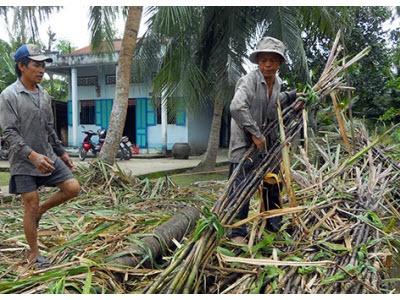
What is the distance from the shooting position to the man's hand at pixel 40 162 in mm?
3000

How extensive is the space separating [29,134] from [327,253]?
2.21 meters

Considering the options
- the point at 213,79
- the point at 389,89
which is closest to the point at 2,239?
the point at 213,79

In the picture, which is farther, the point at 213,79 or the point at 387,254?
the point at 213,79

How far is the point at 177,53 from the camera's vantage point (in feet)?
31.1

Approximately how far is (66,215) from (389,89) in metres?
11.8

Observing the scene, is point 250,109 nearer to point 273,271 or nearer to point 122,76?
point 273,271

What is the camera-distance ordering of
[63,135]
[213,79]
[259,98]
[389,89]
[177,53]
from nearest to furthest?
[259,98] → [177,53] → [213,79] → [389,89] → [63,135]

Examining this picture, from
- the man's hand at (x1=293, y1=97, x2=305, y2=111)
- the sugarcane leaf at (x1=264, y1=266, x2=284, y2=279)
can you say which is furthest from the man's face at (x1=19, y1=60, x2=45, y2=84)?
the sugarcane leaf at (x1=264, y1=266, x2=284, y2=279)

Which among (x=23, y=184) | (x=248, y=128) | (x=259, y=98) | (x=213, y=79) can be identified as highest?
(x=213, y=79)

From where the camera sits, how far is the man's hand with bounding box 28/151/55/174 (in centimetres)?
300

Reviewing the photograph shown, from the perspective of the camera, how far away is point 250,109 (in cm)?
335

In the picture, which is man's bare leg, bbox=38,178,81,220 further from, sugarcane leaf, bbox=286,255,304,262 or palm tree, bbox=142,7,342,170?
palm tree, bbox=142,7,342,170

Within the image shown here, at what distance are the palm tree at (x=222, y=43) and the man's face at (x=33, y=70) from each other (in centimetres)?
590

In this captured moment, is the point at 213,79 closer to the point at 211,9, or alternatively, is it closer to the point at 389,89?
the point at 211,9
